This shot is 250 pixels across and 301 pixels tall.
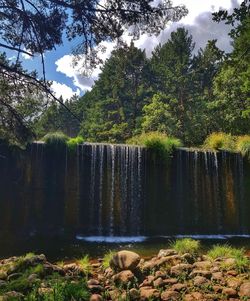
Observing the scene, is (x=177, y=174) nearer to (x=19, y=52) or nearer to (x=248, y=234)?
(x=248, y=234)

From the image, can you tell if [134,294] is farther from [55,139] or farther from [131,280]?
[55,139]

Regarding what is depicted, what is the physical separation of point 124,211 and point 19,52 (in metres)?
9.55

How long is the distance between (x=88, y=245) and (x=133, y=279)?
18.7 feet

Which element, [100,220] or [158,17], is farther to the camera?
[100,220]

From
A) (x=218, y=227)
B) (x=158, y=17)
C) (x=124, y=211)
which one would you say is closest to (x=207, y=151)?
(x=218, y=227)

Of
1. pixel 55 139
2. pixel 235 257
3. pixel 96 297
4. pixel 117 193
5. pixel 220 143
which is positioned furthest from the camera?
pixel 220 143

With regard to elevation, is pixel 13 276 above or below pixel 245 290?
above

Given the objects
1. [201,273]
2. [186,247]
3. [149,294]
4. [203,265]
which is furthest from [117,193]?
[149,294]

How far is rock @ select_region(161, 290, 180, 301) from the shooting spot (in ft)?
18.6

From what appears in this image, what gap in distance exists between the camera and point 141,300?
18.5ft

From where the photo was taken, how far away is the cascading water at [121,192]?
1392cm

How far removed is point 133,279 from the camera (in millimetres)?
6387

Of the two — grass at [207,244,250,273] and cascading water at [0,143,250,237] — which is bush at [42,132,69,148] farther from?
grass at [207,244,250,273]

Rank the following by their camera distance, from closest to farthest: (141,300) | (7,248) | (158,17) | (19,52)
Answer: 1. (141,300)
2. (19,52)
3. (158,17)
4. (7,248)
